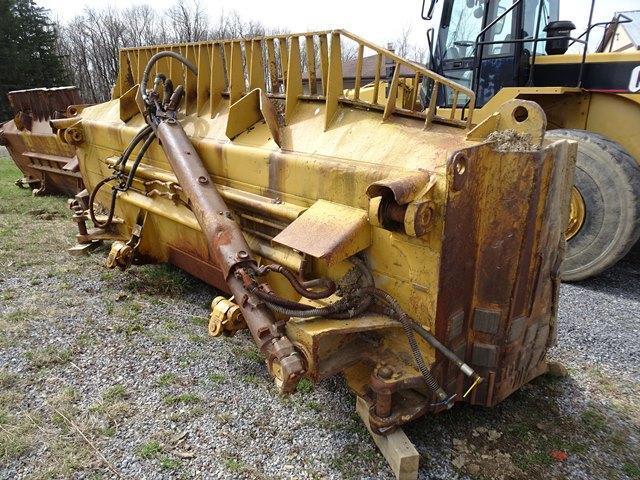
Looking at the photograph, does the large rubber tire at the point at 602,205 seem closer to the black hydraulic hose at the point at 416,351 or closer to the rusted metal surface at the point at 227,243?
the black hydraulic hose at the point at 416,351

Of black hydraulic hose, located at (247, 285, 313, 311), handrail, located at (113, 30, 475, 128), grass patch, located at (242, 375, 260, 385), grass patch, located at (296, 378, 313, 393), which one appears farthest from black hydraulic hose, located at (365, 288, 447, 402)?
grass patch, located at (242, 375, 260, 385)

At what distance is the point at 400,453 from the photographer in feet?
6.84

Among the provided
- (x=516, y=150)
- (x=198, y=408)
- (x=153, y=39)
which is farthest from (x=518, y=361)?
(x=153, y=39)

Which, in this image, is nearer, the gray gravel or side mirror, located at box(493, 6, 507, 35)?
the gray gravel

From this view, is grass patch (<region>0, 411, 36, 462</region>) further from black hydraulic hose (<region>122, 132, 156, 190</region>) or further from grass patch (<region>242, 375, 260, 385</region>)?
black hydraulic hose (<region>122, 132, 156, 190</region>)

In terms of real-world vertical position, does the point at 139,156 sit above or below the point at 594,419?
above

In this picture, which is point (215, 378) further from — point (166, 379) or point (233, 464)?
point (233, 464)

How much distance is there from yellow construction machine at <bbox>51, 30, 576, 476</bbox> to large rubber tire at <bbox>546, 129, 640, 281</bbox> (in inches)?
85.1

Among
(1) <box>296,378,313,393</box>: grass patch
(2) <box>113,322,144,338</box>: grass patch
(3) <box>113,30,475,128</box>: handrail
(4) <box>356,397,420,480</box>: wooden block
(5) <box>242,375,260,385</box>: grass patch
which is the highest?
(3) <box>113,30,475,128</box>: handrail

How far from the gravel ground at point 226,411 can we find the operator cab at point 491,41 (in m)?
2.61

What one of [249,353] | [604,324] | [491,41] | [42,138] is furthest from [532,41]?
[42,138]

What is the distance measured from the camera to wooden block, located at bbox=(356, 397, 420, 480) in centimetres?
207

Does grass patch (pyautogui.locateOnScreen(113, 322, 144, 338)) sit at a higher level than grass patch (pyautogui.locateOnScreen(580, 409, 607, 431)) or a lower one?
lower

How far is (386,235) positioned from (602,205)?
9.98ft
